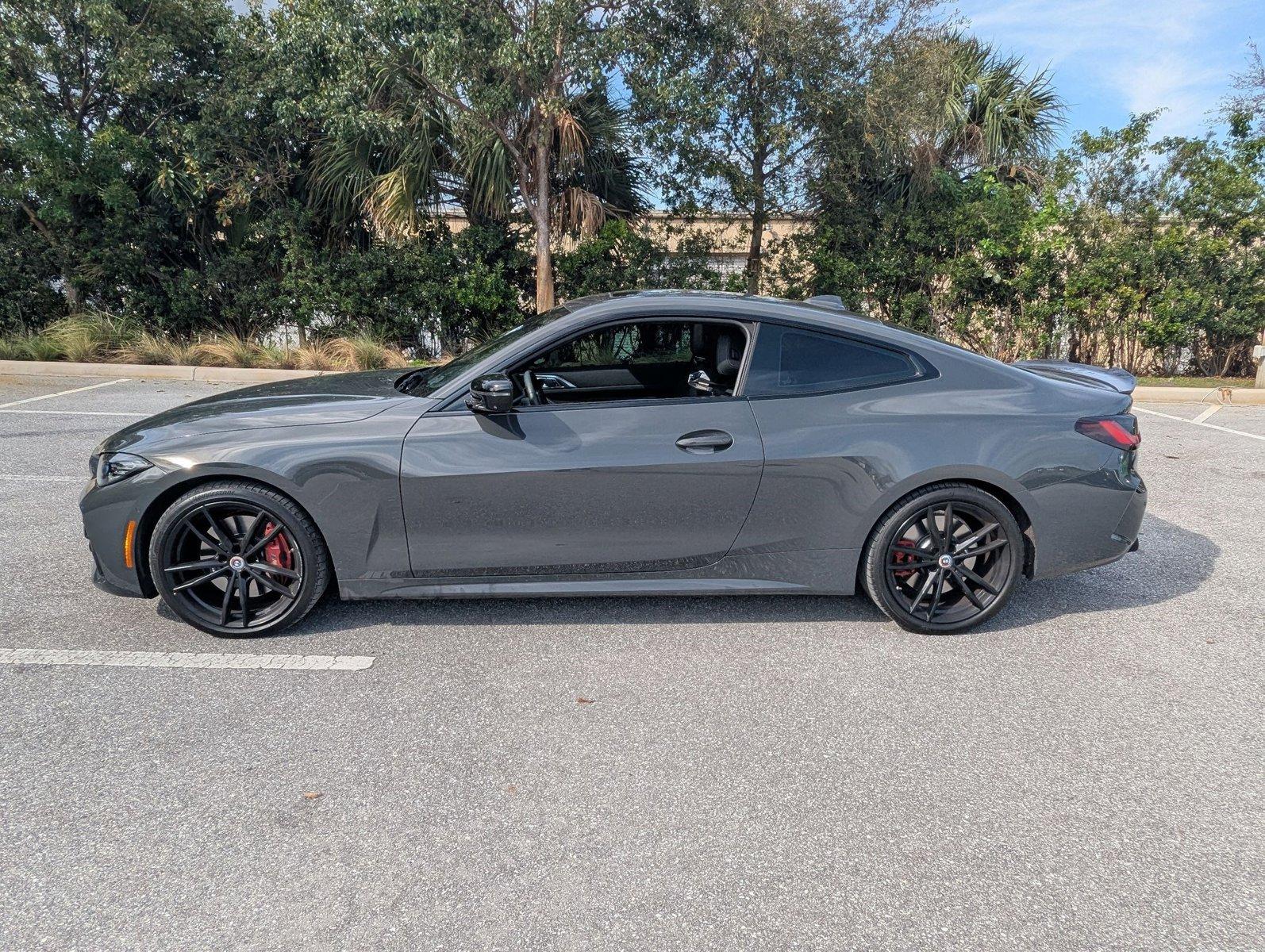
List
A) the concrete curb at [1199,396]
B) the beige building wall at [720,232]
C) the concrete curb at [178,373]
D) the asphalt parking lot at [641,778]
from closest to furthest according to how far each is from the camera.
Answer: the asphalt parking lot at [641,778], the concrete curb at [1199,396], the concrete curb at [178,373], the beige building wall at [720,232]

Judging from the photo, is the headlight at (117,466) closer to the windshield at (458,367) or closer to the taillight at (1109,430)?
the windshield at (458,367)

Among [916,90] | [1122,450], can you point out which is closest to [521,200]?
[916,90]

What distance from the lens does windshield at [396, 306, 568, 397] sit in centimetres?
412

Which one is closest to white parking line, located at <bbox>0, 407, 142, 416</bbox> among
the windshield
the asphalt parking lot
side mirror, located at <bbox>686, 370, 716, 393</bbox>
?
the asphalt parking lot

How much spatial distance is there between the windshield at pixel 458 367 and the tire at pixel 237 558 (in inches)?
31.2

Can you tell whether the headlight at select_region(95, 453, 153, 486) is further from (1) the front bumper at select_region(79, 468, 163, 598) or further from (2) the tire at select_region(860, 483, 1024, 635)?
(2) the tire at select_region(860, 483, 1024, 635)

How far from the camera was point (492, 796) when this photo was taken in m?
2.84

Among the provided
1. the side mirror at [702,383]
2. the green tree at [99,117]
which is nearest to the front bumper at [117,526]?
the side mirror at [702,383]

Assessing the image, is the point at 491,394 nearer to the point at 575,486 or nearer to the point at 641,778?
the point at 575,486

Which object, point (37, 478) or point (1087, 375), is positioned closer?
point (1087, 375)

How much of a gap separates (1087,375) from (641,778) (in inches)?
124

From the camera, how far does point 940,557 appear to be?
4.06 meters

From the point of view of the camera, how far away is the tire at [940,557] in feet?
13.2

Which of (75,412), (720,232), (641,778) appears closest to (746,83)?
(720,232)
